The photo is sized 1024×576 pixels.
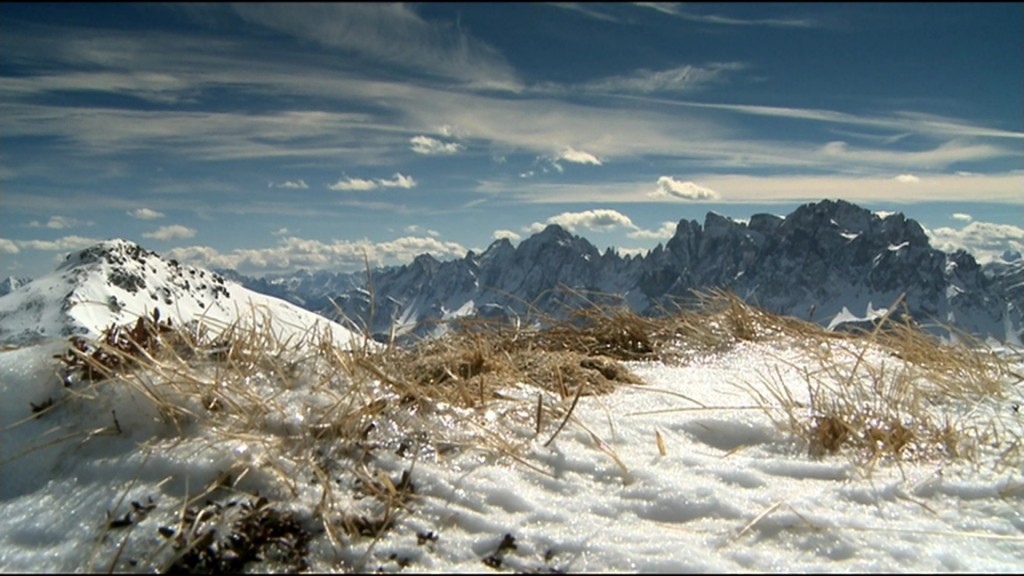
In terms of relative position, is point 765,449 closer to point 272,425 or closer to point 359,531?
point 359,531

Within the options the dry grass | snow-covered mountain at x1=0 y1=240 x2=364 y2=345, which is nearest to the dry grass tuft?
the dry grass

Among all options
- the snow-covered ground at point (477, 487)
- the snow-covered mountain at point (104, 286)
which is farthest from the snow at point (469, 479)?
the snow-covered mountain at point (104, 286)

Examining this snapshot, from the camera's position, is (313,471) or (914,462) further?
(914,462)

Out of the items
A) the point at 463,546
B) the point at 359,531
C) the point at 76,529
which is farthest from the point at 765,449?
the point at 76,529

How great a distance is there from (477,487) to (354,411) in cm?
65

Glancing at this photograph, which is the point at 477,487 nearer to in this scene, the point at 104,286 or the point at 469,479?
the point at 469,479

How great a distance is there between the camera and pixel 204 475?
7.93ft

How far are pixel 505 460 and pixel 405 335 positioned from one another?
1.63 metres

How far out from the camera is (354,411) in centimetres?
270

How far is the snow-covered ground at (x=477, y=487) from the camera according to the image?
2135 mm

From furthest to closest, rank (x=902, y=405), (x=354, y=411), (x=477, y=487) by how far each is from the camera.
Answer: (x=902, y=405) → (x=354, y=411) → (x=477, y=487)

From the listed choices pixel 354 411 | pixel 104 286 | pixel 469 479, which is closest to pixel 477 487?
pixel 469 479

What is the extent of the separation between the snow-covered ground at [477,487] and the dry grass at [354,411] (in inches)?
0.6

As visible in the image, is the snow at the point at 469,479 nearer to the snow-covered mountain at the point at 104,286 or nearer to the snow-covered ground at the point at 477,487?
the snow-covered ground at the point at 477,487
